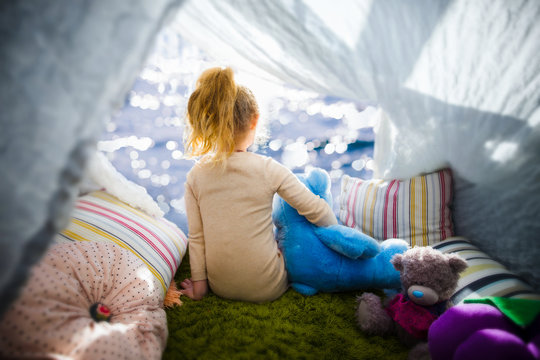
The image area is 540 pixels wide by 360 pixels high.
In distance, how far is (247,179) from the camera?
100 centimetres

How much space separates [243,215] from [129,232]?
44 cm

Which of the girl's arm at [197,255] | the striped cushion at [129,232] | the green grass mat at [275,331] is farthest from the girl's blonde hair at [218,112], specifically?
the green grass mat at [275,331]

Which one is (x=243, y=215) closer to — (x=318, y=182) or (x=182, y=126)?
(x=318, y=182)

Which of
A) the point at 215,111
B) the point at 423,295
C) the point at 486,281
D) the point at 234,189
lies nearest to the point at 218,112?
the point at 215,111

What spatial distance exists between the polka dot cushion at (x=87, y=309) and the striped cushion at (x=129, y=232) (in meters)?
0.11

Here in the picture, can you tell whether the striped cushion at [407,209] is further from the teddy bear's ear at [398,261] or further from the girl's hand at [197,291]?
the girl's hand at [197,291]

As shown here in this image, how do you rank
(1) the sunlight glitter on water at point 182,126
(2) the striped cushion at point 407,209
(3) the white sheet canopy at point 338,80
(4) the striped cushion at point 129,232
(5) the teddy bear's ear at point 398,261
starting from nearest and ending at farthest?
(3) the white sheet canopy at point 338,80, (5) the teddy bear's ear at point 398,261, (4) the striped cushion at point 129,232, (2) the striped cushion at point 407,209, (1) the sunlight glitter on water at point 182,126

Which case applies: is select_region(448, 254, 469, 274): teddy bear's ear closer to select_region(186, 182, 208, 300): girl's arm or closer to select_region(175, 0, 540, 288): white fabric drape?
select_region(175, 0, 540, 288): white fabric drape

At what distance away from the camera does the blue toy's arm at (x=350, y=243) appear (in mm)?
1007

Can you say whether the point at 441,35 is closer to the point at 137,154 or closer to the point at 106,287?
the point at 106,287

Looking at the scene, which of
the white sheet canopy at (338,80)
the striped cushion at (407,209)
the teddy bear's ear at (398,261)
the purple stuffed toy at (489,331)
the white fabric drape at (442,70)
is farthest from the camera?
the striped cushion at (407,209)

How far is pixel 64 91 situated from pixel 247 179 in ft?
1.98

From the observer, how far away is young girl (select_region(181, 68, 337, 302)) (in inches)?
38.5

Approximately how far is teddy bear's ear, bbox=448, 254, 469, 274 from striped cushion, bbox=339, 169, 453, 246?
30cm
